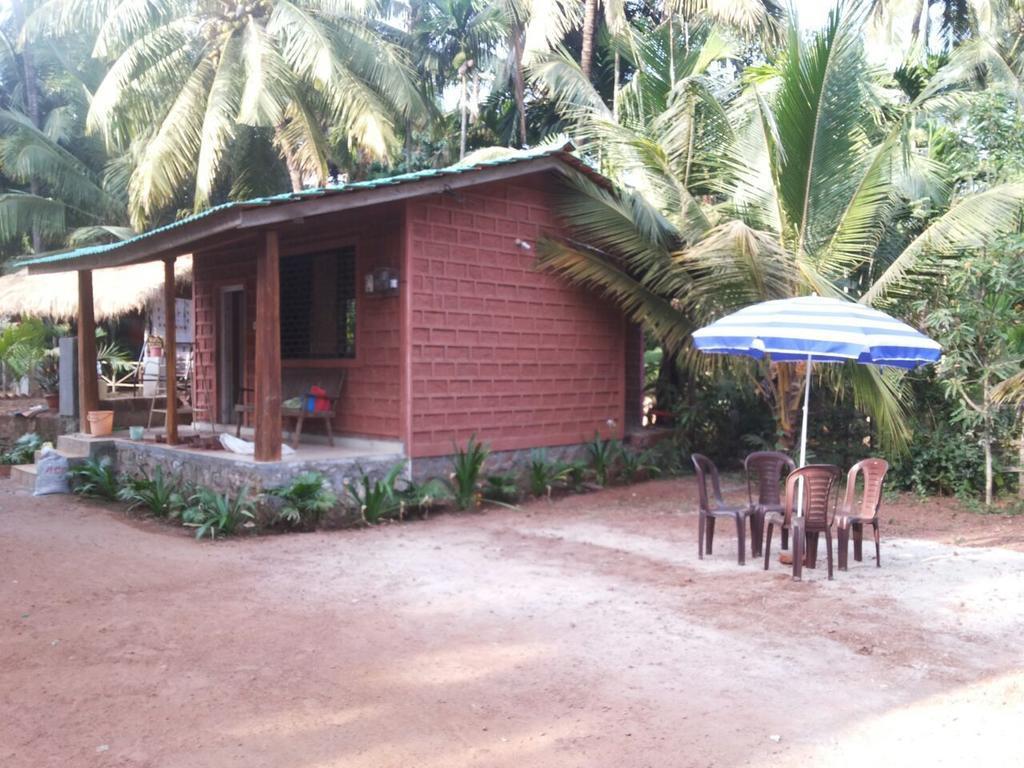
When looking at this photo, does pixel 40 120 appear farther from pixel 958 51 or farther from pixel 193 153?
pixel 958 51

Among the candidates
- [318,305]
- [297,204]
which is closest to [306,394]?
[318,305]

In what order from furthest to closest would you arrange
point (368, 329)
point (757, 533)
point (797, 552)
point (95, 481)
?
point (368, 329), point (95, 481), point (757, 533), point (797, 552)

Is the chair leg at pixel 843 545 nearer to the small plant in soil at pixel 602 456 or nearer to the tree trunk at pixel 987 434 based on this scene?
the tree trunk at pixel 987 434

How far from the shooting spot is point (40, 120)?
26031 mm

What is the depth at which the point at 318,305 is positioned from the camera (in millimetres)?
10336

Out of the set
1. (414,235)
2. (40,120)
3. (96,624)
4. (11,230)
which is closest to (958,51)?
(414,235)

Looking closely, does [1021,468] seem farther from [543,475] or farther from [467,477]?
[467,477]

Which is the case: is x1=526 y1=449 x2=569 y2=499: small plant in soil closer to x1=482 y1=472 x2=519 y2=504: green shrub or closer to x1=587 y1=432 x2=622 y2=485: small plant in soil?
x1=482 y1=472 x2=519 y2=504: green shrub

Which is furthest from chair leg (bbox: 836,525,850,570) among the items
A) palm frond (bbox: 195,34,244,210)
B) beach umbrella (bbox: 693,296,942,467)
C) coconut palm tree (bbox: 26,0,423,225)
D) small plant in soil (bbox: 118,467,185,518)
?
palm frond (bbox: 195,34,244,210)

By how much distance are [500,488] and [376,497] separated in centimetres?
163

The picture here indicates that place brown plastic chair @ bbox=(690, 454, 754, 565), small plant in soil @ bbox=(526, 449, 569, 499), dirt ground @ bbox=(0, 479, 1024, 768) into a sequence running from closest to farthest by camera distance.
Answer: dirt ground @ bbox=(0, 479, 1024, 768) < brown plastic chair @ bbox=(690, 454, 754, 565) < small plant in soil @ bbox=(526, 449, 569, 499)

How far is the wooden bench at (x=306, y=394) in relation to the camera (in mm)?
9359

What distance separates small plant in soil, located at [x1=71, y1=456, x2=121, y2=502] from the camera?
9.23 m

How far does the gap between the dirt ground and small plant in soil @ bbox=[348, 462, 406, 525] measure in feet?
2.11
